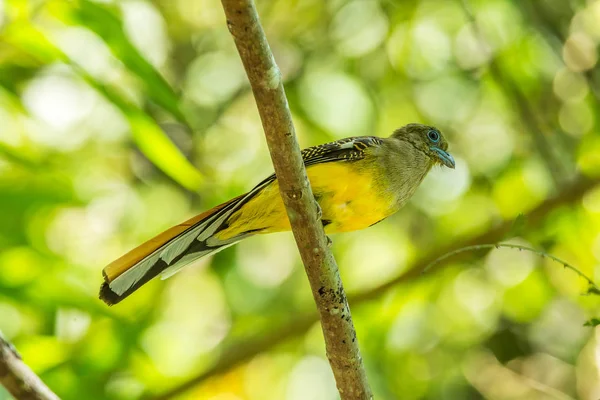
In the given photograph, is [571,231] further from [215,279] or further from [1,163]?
[1,163]

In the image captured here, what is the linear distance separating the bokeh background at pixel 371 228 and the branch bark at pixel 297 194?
154cm

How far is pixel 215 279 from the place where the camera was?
562 centimetres

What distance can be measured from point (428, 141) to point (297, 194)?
217cm

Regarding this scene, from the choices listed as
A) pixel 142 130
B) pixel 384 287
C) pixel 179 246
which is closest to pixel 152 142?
pixel 142 130

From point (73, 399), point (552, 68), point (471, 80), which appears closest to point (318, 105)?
point (471, 80)

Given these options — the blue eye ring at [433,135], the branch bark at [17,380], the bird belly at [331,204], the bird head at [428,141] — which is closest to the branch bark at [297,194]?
the bird belly at [331,204]

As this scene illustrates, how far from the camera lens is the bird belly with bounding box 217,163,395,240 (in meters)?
3.59

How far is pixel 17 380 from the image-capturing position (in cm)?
194

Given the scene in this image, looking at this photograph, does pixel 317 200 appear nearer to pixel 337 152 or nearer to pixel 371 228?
pixel 337 152

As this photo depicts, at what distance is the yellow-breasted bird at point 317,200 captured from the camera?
3.20 metres

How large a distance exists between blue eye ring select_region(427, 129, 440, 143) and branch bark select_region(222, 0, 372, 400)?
6.61ft

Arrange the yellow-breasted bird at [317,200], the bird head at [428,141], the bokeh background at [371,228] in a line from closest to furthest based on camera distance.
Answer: the yellow-breasted bird at [317,200]
the bird head at [428,141]
the bokeh background at [371,228]

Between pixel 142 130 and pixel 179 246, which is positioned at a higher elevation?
pixel 142 130

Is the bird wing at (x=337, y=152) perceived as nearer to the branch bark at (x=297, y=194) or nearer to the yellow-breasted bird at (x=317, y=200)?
the yellow-breasted bird at (x=317, y=200)
